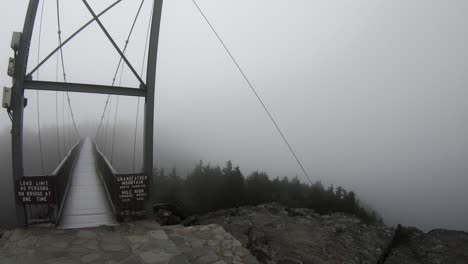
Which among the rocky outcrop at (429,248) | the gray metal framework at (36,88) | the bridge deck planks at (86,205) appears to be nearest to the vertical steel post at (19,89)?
the gray metal framework at (36,88)

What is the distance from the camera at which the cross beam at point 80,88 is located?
24.0 ft

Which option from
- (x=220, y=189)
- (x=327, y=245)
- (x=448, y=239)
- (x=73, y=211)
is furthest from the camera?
(x=220, y=189)

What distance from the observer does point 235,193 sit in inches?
1248

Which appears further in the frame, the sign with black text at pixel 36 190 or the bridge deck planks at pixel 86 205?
A: the bridge deck planks at pixel 86 205

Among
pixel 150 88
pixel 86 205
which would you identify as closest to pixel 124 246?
pixel 86 205

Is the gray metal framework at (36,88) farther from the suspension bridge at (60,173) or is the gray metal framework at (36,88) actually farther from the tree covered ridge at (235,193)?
the tree covered ridge at (235,193)

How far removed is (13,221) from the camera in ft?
98.3

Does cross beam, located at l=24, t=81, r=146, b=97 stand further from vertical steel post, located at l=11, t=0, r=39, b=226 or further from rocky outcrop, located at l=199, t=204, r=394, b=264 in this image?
rocky outcrop, located at l=199, t=204, r=394, b=264

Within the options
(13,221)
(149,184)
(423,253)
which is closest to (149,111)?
(149,184)

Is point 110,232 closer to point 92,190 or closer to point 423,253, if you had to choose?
point 92,190

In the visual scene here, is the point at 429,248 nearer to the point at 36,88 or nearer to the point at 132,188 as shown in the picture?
the point at 132,188

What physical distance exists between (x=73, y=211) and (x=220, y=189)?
24.1 meters

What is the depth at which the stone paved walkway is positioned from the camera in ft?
18.8

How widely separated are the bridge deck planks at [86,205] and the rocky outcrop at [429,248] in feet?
35.1
